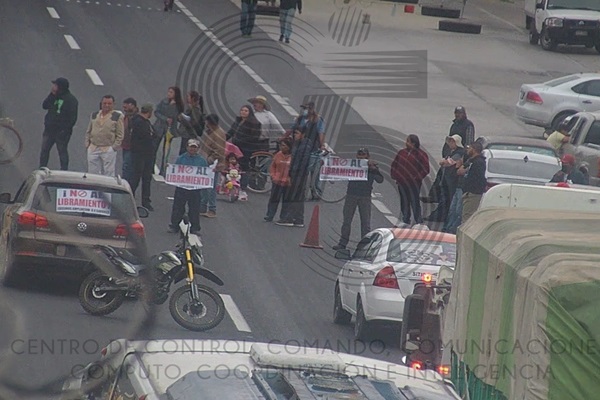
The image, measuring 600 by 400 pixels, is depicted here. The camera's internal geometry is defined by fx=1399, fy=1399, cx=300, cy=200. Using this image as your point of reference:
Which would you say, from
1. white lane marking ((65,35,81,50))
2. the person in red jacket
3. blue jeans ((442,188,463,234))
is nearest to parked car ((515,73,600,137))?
the person in red jacket

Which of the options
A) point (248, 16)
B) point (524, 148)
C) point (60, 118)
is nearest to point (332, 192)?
point (524, 148)

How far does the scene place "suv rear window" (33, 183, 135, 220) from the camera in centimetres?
1630

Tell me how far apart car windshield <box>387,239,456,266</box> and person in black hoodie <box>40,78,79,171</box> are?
8.04 meters

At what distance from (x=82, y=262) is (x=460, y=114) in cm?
1021

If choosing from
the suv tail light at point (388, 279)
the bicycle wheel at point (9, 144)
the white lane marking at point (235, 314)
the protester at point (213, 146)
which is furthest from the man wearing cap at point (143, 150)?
the suv tail light at point (388, 279)

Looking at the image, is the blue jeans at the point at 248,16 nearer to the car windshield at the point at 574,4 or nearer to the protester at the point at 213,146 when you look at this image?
the car windshield at the point at 574,4

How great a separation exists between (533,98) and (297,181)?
33.2ft

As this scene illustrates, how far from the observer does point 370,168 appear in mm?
20625

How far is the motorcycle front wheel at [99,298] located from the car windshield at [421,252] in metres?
3.10

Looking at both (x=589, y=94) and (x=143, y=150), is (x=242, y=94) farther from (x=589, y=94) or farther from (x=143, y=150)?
(x=143, y=150)

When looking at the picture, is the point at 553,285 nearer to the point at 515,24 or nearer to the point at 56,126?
the point at 56,126

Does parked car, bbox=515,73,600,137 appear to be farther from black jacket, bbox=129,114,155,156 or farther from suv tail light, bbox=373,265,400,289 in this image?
suv tail light, bbox=373,265,400,289

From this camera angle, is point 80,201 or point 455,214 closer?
point 80,201

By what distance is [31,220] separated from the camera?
16.3 metres
